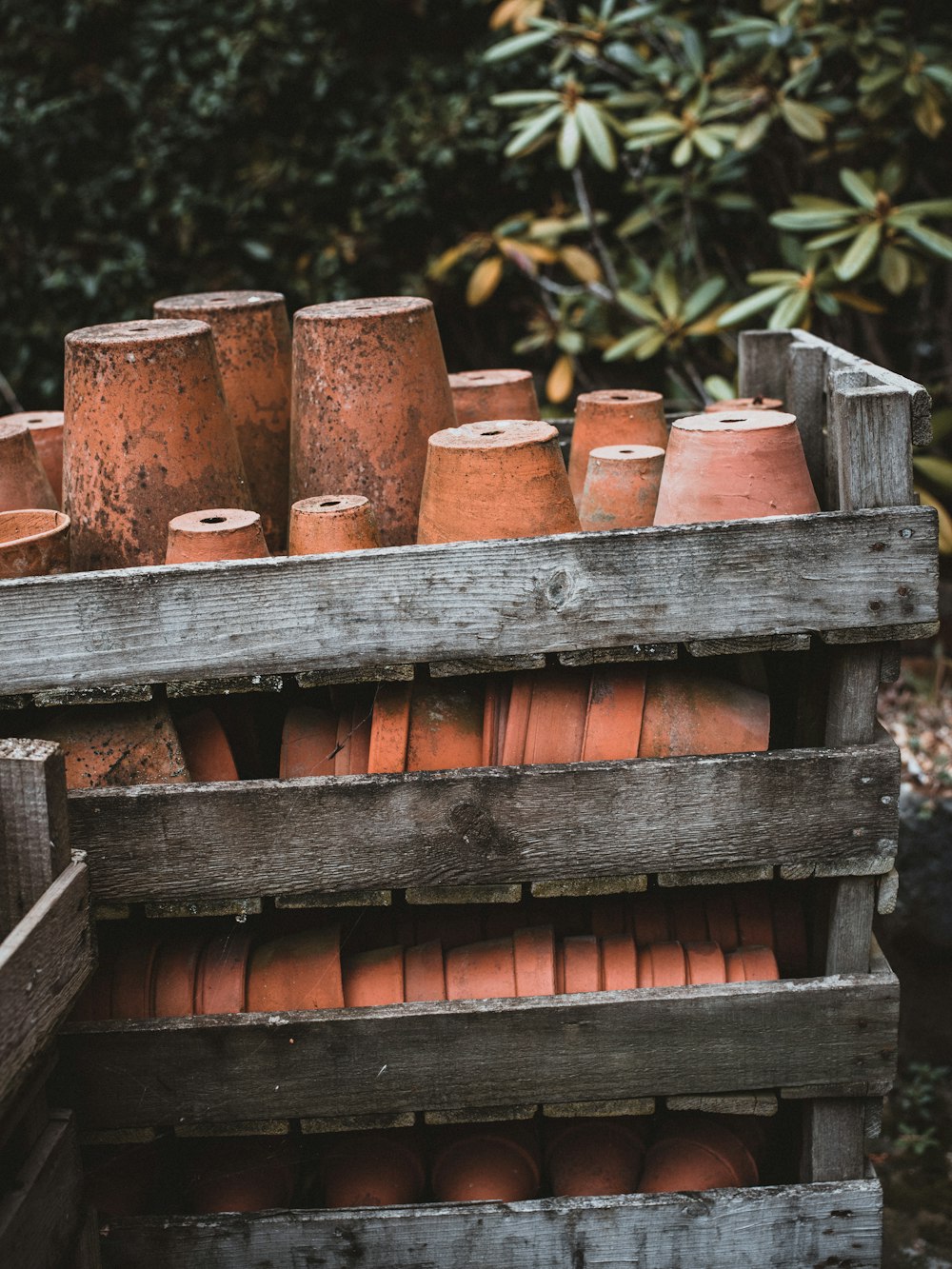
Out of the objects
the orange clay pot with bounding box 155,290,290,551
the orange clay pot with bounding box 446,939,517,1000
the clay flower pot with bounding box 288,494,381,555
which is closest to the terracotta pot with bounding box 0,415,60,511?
the orange clay pot with bounding box 155,290,290,551

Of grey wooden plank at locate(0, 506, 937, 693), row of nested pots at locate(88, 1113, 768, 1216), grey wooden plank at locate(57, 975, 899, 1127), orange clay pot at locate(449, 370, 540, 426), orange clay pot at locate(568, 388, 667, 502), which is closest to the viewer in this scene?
grey wooden plank at locate(0, 506, 937, 693)

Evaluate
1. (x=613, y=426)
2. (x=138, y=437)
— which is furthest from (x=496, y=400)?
(x=138, y=437)

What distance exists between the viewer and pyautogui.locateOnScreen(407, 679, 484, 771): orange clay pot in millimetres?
1563

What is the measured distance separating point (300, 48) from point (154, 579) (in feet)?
9.50

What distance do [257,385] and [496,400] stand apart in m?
0.40

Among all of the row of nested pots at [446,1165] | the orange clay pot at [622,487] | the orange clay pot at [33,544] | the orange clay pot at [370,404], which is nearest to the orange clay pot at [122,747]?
the orange clay pot at [33,544]

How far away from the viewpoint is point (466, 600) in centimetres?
143

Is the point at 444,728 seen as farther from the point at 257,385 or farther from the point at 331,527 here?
the point at 257,385

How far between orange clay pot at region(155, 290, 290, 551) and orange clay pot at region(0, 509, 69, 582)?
0.36 metres

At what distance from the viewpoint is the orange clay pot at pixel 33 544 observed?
1516mm

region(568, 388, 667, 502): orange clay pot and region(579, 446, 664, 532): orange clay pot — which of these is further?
region(568, 388, 667, 502): orange clay pot

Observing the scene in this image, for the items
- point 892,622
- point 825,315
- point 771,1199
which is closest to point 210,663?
point 892,622

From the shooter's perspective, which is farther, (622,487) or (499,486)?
(622,487)

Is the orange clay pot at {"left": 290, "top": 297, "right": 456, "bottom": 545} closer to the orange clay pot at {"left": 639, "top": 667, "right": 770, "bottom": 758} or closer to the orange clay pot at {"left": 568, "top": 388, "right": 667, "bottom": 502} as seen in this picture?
the orange clay pot at {"left": 568, "top": 388, "right": 667, "bottom": 502}
